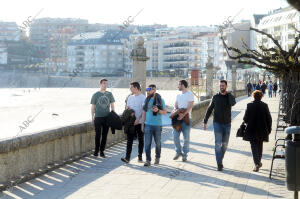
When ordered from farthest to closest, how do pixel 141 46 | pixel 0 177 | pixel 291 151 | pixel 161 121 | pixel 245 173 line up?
pixel 141 46, pixel 161 121, pixel 245 173, pixel 0 177, pixel 291 151

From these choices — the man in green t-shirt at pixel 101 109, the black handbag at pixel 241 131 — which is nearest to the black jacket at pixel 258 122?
the black handbag at pixel 241 131

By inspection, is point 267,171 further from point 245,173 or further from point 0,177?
point 0,177

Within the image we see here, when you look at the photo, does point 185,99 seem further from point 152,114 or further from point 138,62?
point 138,62

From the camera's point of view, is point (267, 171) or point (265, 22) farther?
point (265, 22)

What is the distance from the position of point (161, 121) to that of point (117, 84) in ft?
536

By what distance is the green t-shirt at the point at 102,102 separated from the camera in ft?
43.2

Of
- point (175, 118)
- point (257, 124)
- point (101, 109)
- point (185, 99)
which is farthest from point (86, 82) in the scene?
point (257, 124)

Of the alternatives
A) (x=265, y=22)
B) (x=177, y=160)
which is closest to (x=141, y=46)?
(x=177, y=160)

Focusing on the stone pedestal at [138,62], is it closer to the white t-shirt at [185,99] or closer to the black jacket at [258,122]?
the white t-shirt at [185,99]

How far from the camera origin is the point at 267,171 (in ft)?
37.1

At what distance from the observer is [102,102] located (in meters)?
13.2

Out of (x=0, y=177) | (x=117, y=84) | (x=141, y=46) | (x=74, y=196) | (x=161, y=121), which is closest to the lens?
(x=74, y=196)

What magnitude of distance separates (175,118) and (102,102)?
1.55m

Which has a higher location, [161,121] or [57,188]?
[161,121]
